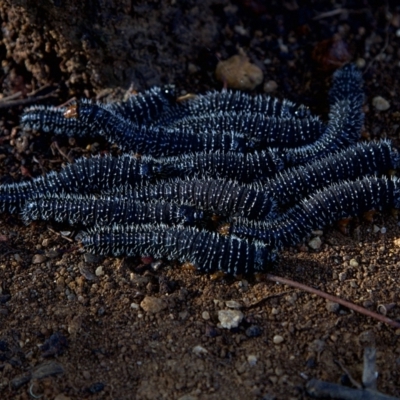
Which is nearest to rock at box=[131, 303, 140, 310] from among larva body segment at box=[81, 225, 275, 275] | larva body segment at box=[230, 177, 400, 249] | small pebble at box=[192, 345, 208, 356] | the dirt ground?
the dirt ground

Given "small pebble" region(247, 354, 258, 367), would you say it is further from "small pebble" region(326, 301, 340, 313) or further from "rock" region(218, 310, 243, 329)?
"small pebble" region(326, 301, 340, 313)

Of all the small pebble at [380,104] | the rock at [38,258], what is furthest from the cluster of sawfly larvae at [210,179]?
the small pebble at [380,104]

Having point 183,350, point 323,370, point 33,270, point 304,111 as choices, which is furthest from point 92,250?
point 304,111

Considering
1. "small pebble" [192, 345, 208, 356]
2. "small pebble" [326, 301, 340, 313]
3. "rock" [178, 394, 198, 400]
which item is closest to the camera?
"rock" [178, 394, 198, 400]

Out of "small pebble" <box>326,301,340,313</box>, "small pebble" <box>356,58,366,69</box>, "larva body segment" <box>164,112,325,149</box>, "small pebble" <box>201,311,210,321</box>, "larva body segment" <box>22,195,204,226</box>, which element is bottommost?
"small pebble" <box>201,311,210,321</box>

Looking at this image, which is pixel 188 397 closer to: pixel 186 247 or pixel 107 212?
pixel 186 247

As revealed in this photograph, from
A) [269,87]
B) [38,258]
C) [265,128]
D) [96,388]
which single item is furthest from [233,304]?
[269,87]

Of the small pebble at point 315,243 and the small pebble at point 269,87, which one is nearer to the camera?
the small pebble at point 315,243

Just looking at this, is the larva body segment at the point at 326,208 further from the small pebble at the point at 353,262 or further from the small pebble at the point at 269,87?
the small pebble at the point at 269,87

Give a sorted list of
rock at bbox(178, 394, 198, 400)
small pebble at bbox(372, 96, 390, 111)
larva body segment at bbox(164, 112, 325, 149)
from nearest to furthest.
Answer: rock at bbox(178, 394, 198, 400) < larva body segment at bbox(164, 112, 325, 149) < small pebble at bbox(372, 96, 390, 111)
